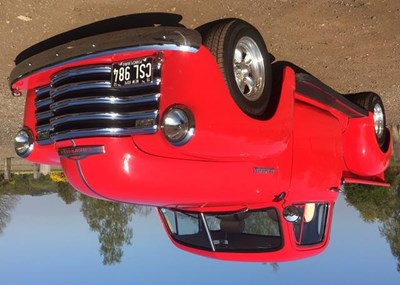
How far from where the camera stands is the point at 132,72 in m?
4.23

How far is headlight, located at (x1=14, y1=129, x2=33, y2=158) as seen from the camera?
531 centimetres

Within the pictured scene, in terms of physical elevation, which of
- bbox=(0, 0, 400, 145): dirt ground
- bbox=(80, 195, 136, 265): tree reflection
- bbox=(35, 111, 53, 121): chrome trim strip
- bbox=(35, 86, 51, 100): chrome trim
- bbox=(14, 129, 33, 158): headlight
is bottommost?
bbox=(80, 195, 136, 265): tree reflection

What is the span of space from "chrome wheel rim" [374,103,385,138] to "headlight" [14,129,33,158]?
4910 millimetres

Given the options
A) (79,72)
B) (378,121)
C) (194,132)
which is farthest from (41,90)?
(378,121)

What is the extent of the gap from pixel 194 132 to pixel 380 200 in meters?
11.1

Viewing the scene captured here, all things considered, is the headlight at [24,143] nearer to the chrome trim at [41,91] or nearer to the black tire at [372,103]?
the chrome trim at [41,91]

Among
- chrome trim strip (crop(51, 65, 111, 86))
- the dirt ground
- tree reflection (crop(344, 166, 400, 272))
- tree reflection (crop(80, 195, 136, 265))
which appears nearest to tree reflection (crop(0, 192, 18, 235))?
tree reflection (crop(80, 195, 136, 265))

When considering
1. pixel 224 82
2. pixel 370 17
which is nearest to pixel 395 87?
pixel 370 17

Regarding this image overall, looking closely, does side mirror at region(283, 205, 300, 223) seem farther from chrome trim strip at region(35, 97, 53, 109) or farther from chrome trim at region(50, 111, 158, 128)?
chrome trim strip at region(35, 97, 53, 109)

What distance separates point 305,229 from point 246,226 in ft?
2.63

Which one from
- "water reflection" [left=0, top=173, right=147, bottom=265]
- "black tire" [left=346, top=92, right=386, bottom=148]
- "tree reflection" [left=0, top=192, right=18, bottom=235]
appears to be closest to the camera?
"black tire" [left=346, top=92, right=386, bottom=148]

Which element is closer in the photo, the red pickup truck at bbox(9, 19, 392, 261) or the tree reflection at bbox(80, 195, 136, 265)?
the red pickup truck at bbox(9, 19, 392, 261)

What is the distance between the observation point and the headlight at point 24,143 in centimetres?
531

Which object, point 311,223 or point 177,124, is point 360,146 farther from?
point 177,124
